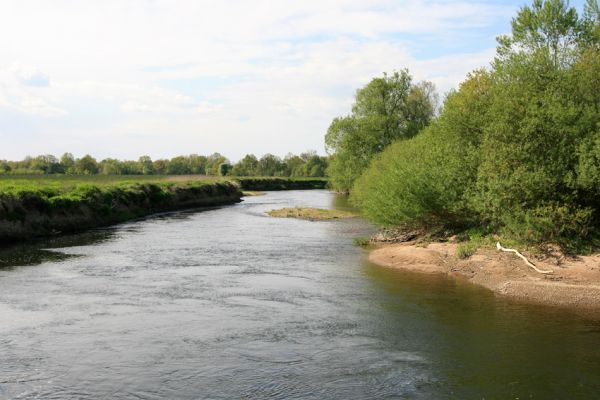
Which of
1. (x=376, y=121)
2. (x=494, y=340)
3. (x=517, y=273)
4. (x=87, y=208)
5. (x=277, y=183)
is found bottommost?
(x=494, y=340)

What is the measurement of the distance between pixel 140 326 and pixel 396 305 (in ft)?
31.9

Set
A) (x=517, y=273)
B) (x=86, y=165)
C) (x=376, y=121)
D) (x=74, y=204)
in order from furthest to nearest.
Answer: (x=86, y=165) < (x=376, y=121) < (x=74, y=204) < (x=517, y=273)

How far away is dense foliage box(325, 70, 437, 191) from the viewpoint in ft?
252

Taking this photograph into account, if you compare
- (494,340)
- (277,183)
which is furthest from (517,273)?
(277,183)

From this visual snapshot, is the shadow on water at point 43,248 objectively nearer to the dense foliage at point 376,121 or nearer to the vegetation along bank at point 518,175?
the vegetation along bank at point 518,175

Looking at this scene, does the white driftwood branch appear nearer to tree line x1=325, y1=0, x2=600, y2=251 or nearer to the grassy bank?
tree line x1=325, y1=0, x2=600, y2=251

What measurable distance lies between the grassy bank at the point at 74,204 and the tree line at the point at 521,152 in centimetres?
2478

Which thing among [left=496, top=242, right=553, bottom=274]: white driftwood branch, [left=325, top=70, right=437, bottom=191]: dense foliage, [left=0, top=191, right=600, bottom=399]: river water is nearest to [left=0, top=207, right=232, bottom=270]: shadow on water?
[left=0, top=191, right=600, bottom=399]: river water

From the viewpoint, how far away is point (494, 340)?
17578mm

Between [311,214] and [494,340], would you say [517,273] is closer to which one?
[494,340]

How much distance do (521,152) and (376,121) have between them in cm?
5112

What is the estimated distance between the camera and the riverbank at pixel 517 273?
22266 mm

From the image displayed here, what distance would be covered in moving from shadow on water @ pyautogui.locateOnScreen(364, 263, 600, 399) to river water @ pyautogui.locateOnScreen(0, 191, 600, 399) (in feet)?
0.18

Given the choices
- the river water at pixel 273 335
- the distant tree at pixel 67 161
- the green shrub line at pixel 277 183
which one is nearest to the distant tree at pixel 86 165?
the distant tree at pixel 67 161
